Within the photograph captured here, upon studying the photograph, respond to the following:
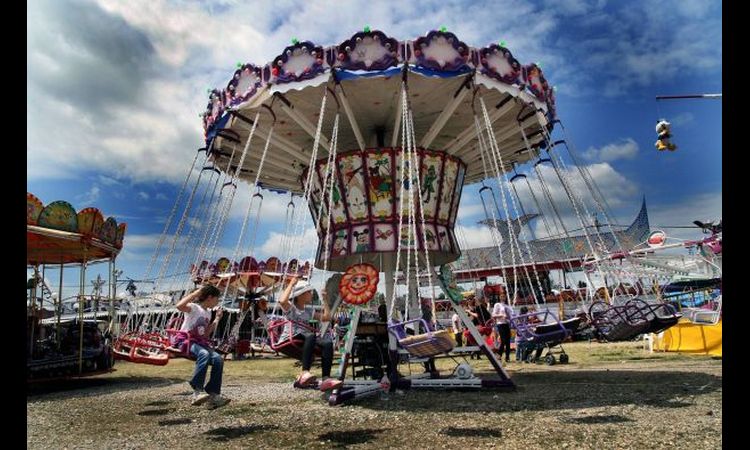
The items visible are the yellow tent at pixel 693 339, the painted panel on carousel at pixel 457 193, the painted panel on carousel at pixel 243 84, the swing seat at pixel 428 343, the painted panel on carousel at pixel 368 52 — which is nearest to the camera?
the swing seat at pixel 428 343

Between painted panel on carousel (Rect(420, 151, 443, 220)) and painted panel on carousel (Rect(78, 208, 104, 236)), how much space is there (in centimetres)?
786

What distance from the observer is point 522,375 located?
10969 millimetres

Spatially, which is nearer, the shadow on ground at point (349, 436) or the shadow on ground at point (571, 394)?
the shadow on ground at point (349, 436)

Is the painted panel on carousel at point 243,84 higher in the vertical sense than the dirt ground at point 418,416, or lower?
higher

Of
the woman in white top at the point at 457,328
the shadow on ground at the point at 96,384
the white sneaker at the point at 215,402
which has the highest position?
the white sneaker at the point at 215,402

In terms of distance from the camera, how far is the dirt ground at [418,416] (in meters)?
5.36

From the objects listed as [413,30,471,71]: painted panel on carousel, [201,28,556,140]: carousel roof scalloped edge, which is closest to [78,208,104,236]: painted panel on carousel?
[201,28,556,140]: carousel roof scalloped edge

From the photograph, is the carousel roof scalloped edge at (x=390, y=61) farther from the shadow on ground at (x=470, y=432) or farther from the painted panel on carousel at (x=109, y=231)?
the painted panel on carousel at (x=109, y=231)

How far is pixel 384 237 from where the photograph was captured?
33.6 feet

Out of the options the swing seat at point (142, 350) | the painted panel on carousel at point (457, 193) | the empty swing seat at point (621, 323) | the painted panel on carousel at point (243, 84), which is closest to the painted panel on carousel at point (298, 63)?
the painted panel on carousel at point (243, 84)

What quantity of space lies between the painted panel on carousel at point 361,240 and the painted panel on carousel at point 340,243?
19 centimetres
